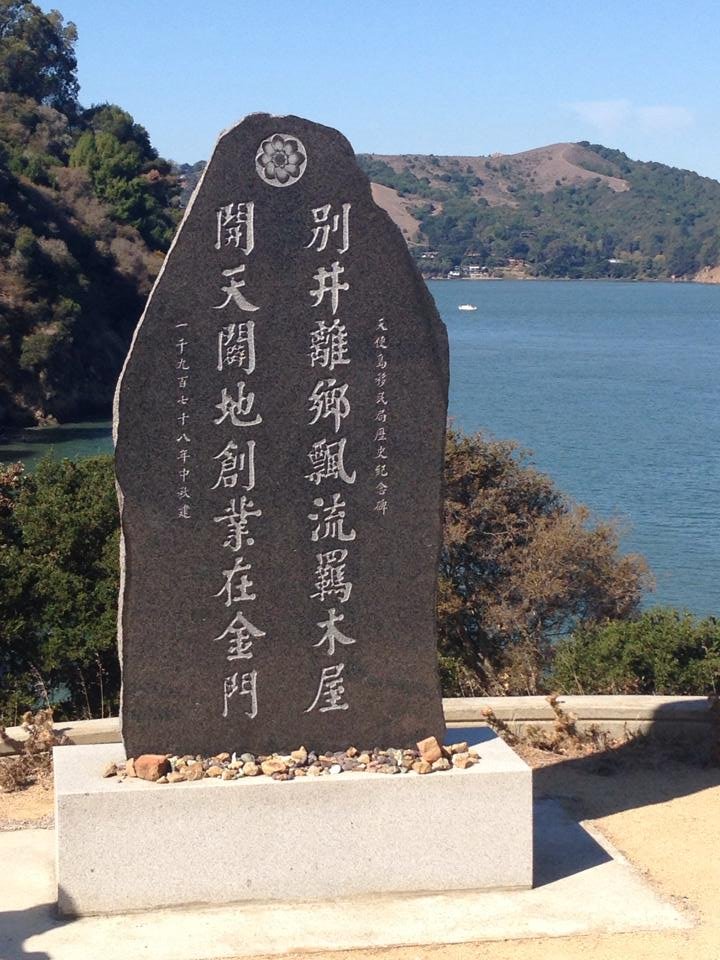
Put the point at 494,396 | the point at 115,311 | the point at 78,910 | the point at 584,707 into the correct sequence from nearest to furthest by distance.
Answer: the point at 78,910
the point at 584,707
the point at 494,396
the point at 115,311

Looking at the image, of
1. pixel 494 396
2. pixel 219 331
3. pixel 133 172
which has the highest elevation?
pixel 133 172

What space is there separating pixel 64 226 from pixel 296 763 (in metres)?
52.0

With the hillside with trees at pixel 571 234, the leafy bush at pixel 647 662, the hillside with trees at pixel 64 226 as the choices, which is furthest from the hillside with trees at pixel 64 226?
the hillside with trees at pixel 571 234

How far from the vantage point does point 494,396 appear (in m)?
53.1

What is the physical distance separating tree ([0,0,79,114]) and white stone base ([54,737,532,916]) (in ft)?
238

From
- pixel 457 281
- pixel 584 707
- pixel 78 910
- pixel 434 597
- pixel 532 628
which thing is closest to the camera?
pixel 78 910

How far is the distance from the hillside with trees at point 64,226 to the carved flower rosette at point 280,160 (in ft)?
140

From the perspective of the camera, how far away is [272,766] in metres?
6.43

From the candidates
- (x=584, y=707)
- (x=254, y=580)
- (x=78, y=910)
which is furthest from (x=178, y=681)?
(x=584, y=707)

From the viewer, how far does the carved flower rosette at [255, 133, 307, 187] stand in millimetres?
Result: 6379

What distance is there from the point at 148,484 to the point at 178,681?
35.9 inches

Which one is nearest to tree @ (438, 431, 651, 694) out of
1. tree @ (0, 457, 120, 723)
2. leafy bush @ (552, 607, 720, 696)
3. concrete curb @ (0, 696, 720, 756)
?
leafy bush @ (552, 607, 720, 696)

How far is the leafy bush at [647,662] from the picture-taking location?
9234 millimetres

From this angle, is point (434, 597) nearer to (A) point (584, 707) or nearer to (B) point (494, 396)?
(A) point (584, 707)
